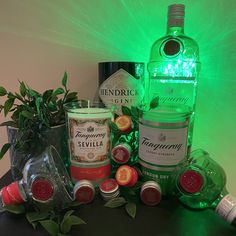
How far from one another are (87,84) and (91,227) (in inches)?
16.9

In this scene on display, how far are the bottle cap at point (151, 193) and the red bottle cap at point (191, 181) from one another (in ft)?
0.18

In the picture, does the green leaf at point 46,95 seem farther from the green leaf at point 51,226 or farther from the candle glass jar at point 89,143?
the green leaf at point 51,226

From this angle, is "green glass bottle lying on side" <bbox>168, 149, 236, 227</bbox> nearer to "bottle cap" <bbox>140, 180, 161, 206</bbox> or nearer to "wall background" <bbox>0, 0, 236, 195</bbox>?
"bottle cap" <bbox>140, 180, 161, 206</bbox>

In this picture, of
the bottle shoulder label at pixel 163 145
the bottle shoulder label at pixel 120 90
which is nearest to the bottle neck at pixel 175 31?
the bottle shoulder label at pixel 120 90

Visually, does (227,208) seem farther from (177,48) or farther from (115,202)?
(177,48)

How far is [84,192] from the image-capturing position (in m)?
0.46

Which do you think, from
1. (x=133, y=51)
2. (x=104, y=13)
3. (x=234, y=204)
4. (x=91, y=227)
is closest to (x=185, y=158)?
(x=234, y=204)

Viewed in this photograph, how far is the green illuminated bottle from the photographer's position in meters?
0.55

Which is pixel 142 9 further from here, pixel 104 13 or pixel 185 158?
pixel 185 158

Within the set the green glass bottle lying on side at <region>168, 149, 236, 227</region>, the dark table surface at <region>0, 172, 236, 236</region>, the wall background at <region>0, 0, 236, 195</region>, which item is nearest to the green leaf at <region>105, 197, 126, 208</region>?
the dark table surface at <region>0, 172, 236, 236</region>

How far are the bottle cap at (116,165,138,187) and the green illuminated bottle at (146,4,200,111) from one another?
0.20 m

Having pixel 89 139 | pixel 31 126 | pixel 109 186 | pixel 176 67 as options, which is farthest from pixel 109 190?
pixel 176 67

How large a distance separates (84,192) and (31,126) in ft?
0.60

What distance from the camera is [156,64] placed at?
592 mm
